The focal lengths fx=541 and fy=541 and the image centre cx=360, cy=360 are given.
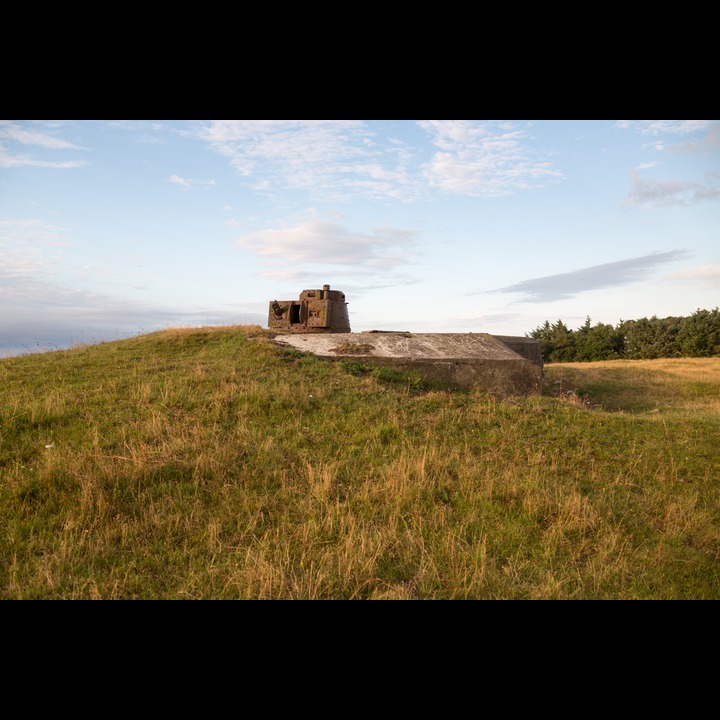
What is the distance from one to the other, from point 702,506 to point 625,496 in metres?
0.86

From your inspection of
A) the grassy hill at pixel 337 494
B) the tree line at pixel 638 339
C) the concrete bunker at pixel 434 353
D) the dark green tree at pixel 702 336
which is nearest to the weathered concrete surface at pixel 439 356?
the concrete bunker at pixel 434 353

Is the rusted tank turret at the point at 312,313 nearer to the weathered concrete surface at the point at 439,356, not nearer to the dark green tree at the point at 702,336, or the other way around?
the weathered concrete surface at the point at 439,356

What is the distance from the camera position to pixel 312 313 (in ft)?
57.0

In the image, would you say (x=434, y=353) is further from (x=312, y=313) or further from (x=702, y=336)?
(x=702, y=336)

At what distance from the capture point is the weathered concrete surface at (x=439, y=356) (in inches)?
513

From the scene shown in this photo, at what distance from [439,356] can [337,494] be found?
8.33 m

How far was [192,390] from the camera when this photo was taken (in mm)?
9344

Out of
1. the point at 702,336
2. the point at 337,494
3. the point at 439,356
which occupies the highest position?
the point at 702,336

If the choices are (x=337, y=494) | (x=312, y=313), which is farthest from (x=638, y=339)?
(x=337, y=494)

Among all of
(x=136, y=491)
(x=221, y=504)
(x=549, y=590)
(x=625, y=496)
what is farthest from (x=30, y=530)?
(x=625, y=496)

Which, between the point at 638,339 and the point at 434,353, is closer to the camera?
the point at 434,353

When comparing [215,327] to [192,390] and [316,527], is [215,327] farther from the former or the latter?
[316,527]

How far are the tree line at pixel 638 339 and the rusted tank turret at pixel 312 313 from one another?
63.8 ft

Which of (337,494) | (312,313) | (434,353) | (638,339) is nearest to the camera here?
(337,494)
